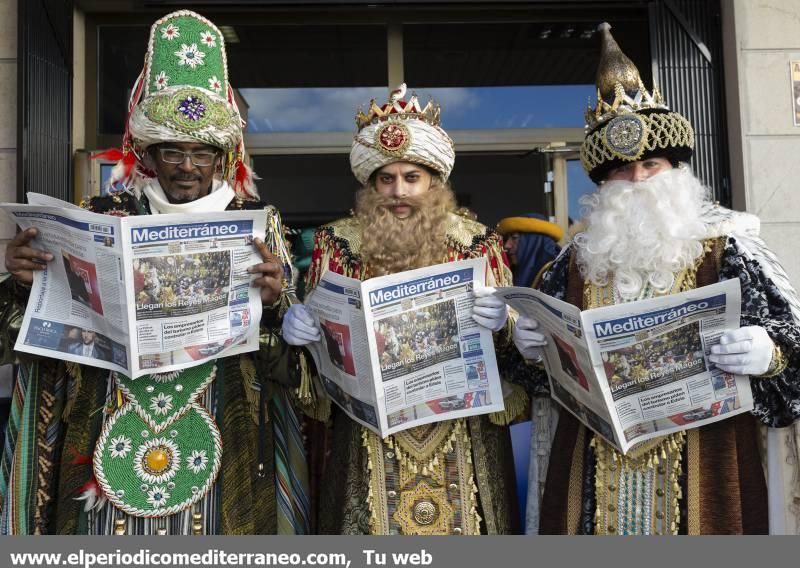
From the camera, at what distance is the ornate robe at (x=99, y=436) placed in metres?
2.66

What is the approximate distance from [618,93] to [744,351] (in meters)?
1.02

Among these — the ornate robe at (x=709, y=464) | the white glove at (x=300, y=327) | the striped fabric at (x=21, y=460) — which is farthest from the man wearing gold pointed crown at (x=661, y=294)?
the striped fabric at (x=21, y=460)

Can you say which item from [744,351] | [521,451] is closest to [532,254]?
[521,451]

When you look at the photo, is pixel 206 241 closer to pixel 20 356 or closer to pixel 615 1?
pixel 20 356

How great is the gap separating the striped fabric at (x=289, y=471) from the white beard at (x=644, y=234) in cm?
123

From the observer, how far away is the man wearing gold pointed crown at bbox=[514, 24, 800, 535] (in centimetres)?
242

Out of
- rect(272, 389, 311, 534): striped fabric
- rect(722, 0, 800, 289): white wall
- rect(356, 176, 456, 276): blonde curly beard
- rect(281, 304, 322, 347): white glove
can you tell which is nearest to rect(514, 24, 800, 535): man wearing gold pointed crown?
rect(356, 176, 456, 276): blonde curly beard

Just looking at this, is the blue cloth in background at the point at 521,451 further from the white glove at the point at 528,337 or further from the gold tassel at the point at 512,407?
the white glove at the point at 528,337

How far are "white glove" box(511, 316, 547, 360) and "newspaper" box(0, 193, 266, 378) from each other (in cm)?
86

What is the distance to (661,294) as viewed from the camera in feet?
8.45

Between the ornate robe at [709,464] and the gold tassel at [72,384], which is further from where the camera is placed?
the gold tassel at [72,384]

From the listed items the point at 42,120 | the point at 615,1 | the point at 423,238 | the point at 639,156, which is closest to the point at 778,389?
the point at 639,156

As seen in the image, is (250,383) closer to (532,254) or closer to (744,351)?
(744,351)

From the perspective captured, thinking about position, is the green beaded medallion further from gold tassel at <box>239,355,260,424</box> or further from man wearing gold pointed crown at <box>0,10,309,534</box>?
gold tassel at <box>239,355,260,424</box>
